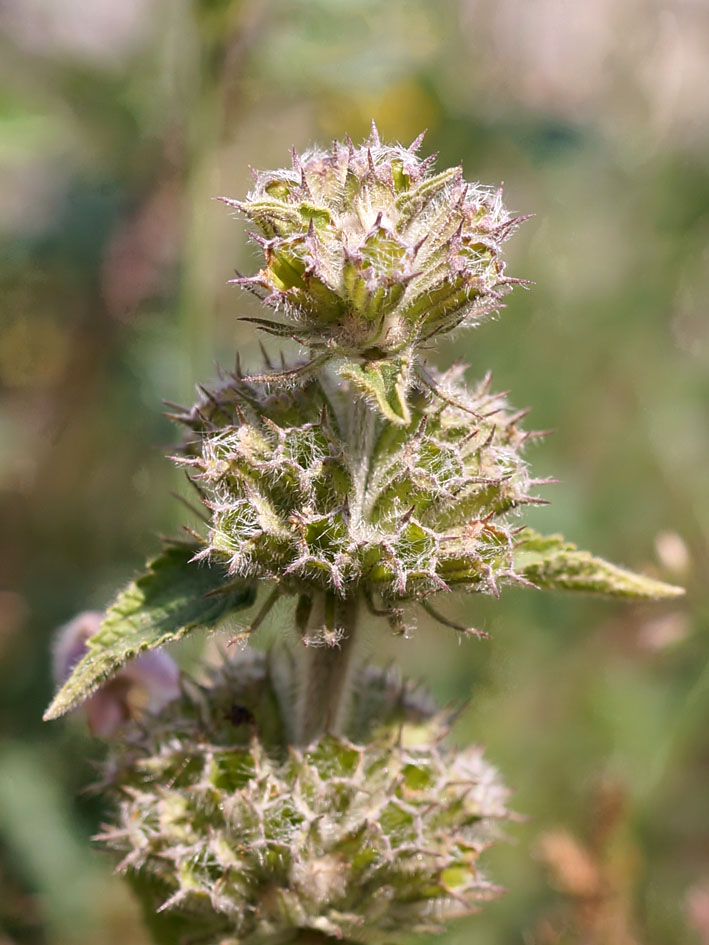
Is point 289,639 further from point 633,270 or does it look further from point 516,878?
point 633,270

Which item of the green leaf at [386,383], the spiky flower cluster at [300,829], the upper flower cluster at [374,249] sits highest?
the upper flower cluster at [374,249]

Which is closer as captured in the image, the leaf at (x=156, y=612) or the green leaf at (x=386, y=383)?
the green leaf at (x=386, y=383)

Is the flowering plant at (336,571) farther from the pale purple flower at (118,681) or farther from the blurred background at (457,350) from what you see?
the blurred background at (457,350)

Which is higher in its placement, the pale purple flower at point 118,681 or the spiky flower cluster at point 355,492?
the spiky flower cluster at point 355,492

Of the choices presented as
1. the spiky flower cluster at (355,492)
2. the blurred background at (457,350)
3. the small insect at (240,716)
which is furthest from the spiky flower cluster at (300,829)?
the blurred background at (457,350)

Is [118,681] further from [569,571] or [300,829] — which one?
[569,571]

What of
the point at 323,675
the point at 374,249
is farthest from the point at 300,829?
the point at 374,249

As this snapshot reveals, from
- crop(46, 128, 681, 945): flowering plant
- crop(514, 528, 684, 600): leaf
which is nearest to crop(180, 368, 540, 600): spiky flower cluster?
crop(46, 128, 681, 945): flowering plant
